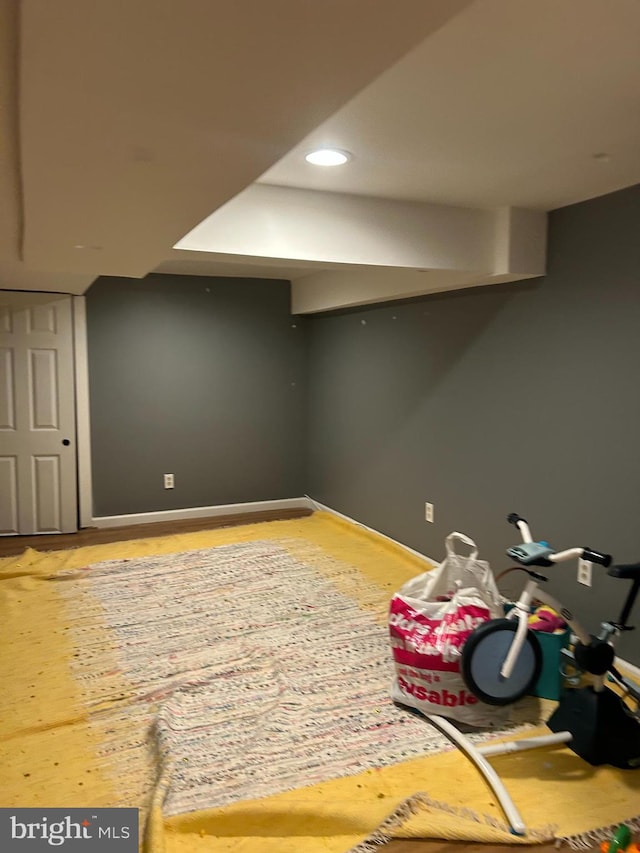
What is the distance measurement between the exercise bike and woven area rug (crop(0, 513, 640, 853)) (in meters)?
0.09

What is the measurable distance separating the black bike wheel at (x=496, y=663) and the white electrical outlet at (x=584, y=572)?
2.43 ft

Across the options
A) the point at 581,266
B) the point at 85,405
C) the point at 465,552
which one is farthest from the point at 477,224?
the point at 85,405

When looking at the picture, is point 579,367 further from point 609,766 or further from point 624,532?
point 609,766

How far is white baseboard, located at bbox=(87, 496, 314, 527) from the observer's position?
16.6 feet

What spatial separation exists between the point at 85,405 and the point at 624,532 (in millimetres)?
3809

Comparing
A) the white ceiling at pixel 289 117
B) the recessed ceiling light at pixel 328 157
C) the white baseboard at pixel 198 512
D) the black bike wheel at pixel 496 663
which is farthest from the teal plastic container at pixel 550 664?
the white baseboard at pixel 198 512

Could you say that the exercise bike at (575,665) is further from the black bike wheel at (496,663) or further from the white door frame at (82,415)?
the white door frame at (82,415)

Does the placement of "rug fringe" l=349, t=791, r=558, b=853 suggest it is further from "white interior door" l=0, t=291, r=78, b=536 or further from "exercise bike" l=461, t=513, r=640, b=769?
"white interior door" l=0, t=291, r=78, b=536

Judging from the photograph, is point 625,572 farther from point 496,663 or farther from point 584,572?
point 584,572

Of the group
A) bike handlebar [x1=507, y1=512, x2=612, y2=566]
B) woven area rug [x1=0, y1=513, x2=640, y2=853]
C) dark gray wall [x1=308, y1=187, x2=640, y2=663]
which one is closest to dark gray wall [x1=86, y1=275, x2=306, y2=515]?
dark gray wall [x1=308, y1=187, x2=640, y2=663]

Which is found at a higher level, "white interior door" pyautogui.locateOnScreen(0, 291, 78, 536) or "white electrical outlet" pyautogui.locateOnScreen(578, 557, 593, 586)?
"white interior door" pyautogui.locateOnScreen(0, 291, 78, 536)

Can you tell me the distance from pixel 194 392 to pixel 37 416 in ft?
3.95

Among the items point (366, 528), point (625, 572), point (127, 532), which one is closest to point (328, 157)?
point (625, 572)

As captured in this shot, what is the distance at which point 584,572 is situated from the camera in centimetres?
299
